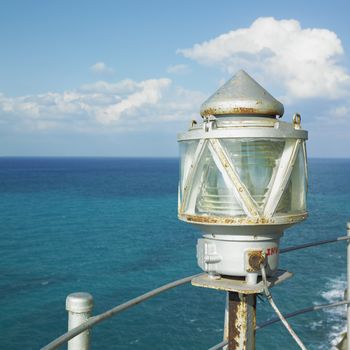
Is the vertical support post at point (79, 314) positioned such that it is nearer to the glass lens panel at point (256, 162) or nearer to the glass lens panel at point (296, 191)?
the glass lens panel at point (256, 162)

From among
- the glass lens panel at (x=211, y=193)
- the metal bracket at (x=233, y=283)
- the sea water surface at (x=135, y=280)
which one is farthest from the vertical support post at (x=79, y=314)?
the sea water surface at (x=135, y=280)

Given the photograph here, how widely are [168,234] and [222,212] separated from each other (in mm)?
39545

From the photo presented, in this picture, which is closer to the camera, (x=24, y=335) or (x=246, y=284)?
(x=246, y=284)

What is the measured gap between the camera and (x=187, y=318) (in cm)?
2175

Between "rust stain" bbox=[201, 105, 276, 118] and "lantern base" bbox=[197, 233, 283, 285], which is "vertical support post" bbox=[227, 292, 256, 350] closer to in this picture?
"lantern base" bbox=[197, 233, 283, 285]

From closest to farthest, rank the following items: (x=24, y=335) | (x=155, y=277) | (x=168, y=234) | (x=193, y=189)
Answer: (x=193, y=189), (x=24, y=335), (x=155, y=277), (x=168, y=234)

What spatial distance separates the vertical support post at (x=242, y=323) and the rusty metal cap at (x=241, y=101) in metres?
0.98

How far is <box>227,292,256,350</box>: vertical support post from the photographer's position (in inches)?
95.1

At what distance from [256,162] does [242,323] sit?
854 millimetres

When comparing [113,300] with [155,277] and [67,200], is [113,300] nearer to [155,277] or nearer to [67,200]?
[155,277]

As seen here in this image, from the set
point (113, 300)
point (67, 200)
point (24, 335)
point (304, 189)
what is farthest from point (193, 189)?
point (67, 200)

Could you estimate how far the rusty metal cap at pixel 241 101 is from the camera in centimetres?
245

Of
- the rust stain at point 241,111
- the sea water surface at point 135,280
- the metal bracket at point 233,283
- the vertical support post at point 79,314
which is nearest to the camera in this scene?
the vertical support post at point 79,314

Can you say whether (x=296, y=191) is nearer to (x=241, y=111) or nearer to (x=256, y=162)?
(x=256, y=162)
